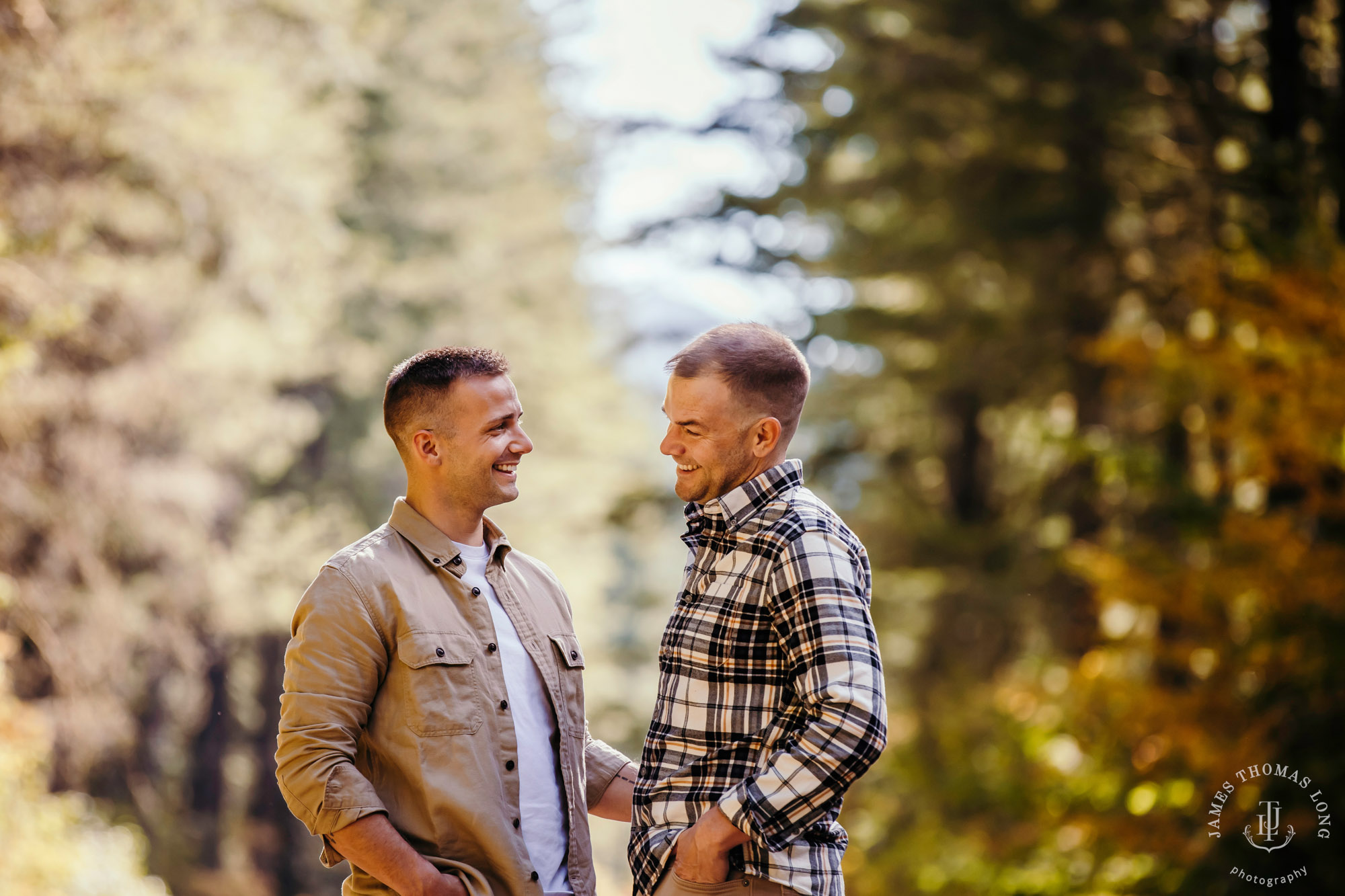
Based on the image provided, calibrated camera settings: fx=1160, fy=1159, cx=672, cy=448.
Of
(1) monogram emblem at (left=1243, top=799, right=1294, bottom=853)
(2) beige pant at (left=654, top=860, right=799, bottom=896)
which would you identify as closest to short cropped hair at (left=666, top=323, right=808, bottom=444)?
(2) beige pant at (left=654, top=860, right=799, bottom=896)

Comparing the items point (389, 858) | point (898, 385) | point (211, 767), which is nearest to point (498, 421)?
point (389, 858)

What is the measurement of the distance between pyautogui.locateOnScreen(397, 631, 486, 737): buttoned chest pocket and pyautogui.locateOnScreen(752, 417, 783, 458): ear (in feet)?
2.56

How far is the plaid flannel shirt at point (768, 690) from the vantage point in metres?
2.04

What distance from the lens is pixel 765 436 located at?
2.32 m

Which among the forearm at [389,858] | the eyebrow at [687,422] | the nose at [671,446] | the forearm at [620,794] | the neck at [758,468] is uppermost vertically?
the eyebrow at [687,422]

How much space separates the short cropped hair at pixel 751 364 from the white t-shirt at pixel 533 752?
0.75m

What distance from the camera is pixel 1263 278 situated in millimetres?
6309

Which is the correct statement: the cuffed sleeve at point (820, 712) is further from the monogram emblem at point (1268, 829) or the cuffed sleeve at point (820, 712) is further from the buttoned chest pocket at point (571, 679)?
the monogram emblem at point (1268, 829)

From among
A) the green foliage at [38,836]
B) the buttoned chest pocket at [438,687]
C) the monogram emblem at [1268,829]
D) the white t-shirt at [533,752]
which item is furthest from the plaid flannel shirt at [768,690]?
the green foliage at [38,836]

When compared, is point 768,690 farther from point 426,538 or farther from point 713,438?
point 426,538

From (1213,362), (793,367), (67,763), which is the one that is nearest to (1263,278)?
(1213,362)

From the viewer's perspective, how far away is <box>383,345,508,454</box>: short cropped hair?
263 cm

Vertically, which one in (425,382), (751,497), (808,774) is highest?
(425,382)

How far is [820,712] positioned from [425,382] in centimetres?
119
